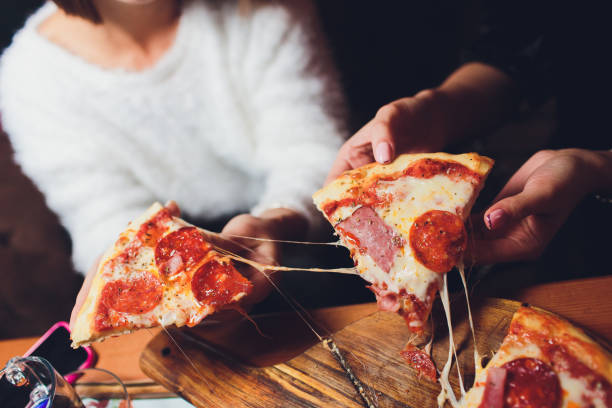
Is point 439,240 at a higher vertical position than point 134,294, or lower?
lower

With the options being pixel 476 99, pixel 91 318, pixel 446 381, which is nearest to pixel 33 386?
pixel 91 318

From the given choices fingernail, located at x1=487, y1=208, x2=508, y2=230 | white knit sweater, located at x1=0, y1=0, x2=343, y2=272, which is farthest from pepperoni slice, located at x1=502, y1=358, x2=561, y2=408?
white knit sweater, located at x1=0, y1=0, x2=343, y2=272

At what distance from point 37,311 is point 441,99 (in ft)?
6.19

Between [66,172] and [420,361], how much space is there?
1319mm

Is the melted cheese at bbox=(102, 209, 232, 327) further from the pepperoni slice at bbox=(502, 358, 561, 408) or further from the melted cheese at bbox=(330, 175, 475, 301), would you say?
the pepperoni slice at bbox=(502, 358, 561, 408)

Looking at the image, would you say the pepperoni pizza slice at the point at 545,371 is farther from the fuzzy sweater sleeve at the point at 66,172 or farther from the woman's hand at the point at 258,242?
the fuzzy sweater sleeve at the point at 66,172

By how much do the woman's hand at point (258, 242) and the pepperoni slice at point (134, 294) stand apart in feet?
0.67

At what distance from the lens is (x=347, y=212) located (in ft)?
2.99

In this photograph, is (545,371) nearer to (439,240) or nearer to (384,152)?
(439,240)

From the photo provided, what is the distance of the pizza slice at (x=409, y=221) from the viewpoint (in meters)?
0.80

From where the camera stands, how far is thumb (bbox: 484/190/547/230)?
767mm

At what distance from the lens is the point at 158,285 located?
0.90 metres

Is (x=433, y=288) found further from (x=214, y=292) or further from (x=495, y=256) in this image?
(x=214, y=292)

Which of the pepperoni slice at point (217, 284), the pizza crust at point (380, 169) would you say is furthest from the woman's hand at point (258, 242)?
the pizza crust at point (380, 169)
